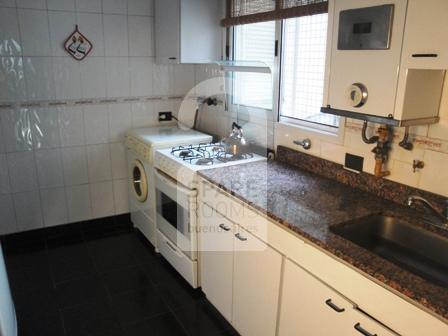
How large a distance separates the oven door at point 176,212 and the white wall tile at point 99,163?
2.67 ft

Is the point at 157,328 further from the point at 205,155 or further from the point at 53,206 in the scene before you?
the point at 53,206

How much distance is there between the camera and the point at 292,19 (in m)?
2.40

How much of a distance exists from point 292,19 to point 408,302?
183 centimetres

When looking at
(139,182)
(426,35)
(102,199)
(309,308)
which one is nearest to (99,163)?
(102,199)

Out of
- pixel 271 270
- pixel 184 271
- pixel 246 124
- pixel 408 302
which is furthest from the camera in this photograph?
pixel 246 124

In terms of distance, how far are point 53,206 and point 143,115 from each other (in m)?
1.10

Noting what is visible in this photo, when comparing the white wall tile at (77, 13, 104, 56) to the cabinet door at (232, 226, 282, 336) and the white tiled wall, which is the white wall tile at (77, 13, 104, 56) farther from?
the cabinet door at (232, 226, 282, 336)

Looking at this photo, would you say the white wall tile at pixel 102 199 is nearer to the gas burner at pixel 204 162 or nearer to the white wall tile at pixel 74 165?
the white wall tile at pixel 74 165

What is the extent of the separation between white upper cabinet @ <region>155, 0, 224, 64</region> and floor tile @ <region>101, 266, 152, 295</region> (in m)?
1.60

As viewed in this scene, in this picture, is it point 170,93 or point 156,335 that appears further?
point 170,93

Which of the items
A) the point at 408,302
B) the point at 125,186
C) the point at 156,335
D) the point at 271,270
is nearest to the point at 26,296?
the point at 156,335

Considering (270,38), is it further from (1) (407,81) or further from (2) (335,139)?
(1) (407,81)

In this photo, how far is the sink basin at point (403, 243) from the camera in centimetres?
155

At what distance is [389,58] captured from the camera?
146 centimetres
